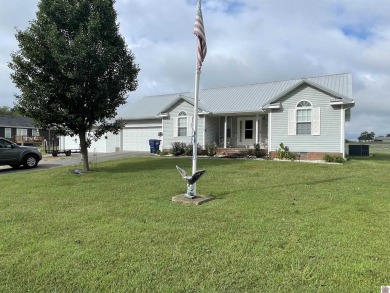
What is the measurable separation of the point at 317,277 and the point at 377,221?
2533mm

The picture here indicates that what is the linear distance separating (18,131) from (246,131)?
41.6m

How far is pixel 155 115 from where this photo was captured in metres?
23.0

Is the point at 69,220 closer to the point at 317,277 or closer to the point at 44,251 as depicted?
the point at 44,251

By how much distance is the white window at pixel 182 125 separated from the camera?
67.9 ft

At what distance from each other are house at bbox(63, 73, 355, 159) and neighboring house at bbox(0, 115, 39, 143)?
27659mm

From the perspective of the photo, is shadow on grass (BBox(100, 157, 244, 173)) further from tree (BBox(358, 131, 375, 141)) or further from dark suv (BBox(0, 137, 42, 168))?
tree (BBox(358, 131, 375, 141))

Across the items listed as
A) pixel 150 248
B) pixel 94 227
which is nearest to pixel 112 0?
pixel 94 227

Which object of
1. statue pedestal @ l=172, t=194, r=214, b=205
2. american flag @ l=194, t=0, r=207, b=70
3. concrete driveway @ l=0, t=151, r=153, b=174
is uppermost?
american flag @ l=194, t=0, r=207, b=70

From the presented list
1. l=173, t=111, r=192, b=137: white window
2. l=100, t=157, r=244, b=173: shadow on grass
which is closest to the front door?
l=173, t=111, r=192, b=137: white window

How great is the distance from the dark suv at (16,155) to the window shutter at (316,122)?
560 inches

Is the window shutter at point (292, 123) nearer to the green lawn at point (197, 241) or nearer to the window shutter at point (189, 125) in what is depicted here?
the window shutter at point (189, 125)

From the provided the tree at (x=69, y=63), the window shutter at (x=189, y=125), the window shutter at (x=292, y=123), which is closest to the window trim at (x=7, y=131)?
the window shutter at (x=189, y=125)

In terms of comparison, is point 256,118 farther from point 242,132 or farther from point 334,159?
point 334,159

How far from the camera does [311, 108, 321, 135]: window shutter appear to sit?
1620 cm
